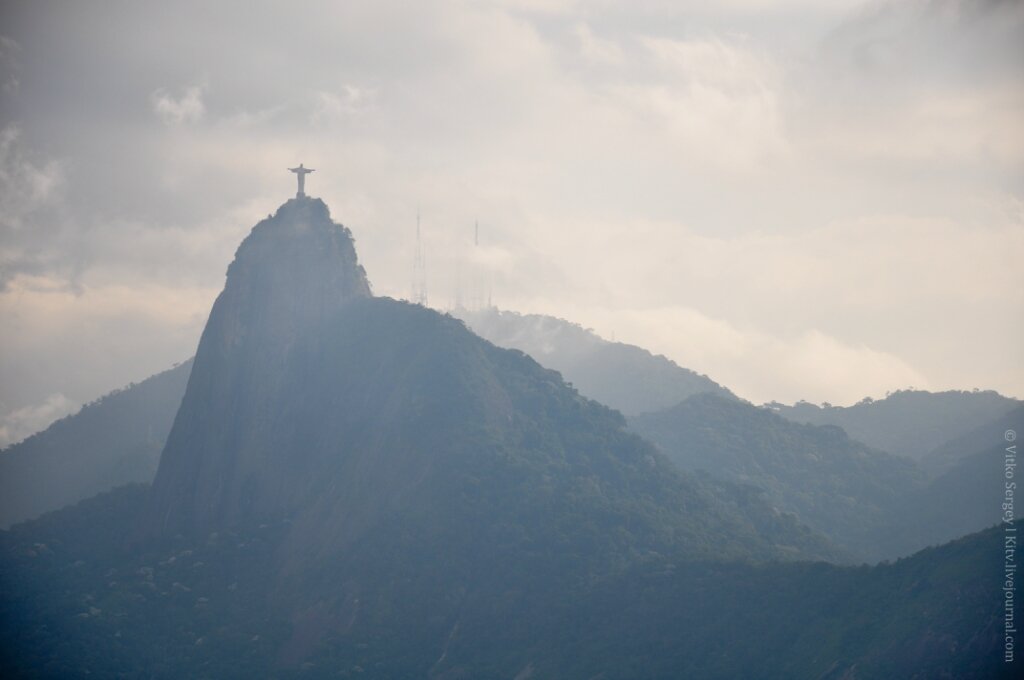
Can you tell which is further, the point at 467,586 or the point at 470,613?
the point at 467,586

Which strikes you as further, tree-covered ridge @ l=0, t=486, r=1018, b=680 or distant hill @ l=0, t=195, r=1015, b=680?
distant hill @ l=0, t=195, r=1015, b=680

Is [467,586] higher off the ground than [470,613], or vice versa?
[467,586]

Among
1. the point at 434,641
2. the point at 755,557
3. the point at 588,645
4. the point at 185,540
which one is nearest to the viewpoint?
the point at 588,645

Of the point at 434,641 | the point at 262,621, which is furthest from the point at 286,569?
the point at 434,641

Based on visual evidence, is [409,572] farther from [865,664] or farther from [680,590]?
[865,664]

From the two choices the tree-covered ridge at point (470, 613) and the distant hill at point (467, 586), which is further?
the distant hill at point (467, 586)

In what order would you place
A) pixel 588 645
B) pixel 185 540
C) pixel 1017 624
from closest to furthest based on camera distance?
pixel 1017 624 < pixel 588 645 < pixel 185 540

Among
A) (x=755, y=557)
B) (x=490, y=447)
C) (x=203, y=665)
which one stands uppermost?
(x=490, y=447)

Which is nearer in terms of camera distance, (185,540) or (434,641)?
(434,641)
